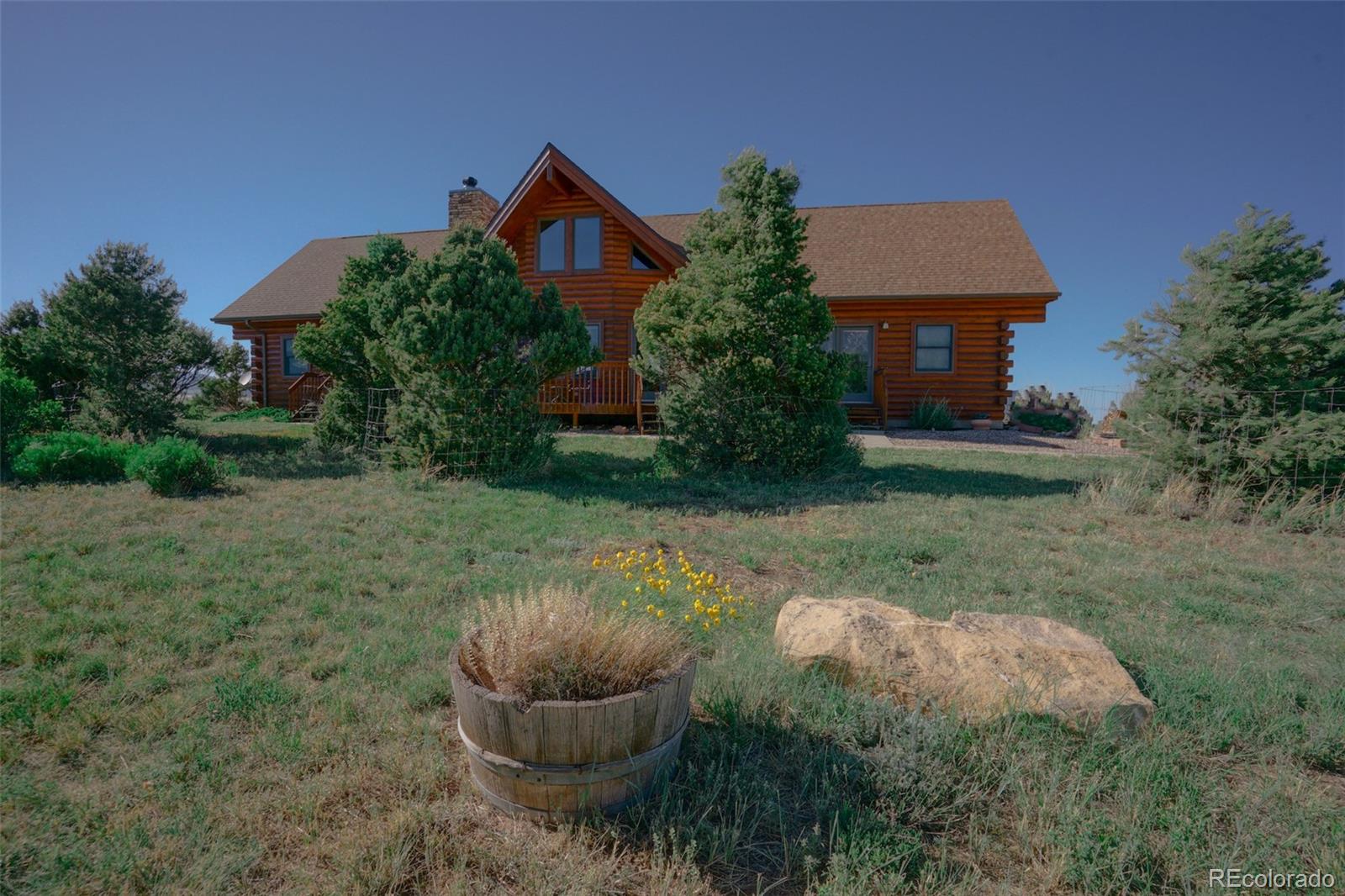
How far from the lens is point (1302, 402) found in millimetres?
7133

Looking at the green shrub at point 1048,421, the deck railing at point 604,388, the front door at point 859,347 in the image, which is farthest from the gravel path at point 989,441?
the deck railing at point 604,388

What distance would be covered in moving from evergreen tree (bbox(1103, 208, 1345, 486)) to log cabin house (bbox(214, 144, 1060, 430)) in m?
7.92

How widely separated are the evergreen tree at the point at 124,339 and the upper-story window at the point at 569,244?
27.2 feet

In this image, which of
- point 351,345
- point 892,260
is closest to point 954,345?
point 892,260

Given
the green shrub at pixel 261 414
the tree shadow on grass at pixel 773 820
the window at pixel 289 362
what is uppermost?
the window at pixel 289 362

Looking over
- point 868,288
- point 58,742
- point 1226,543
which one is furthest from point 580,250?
point 58,742

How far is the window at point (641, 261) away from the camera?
16.8 m

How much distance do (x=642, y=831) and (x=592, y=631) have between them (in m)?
0.71

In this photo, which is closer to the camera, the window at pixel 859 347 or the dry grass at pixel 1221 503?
the dry grass at pixel 1221 503

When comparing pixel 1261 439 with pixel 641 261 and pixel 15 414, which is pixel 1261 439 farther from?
pixel 15 414

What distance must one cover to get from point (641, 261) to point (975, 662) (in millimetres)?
15512

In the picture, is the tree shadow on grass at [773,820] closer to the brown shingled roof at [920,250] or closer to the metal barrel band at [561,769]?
the metal barrel band at [561,769]

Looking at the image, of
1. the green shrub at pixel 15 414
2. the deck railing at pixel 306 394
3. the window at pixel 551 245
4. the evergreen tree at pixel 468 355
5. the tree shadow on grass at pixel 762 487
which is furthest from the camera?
the deck railing at pixel 306 394

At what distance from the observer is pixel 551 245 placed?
17078mm
